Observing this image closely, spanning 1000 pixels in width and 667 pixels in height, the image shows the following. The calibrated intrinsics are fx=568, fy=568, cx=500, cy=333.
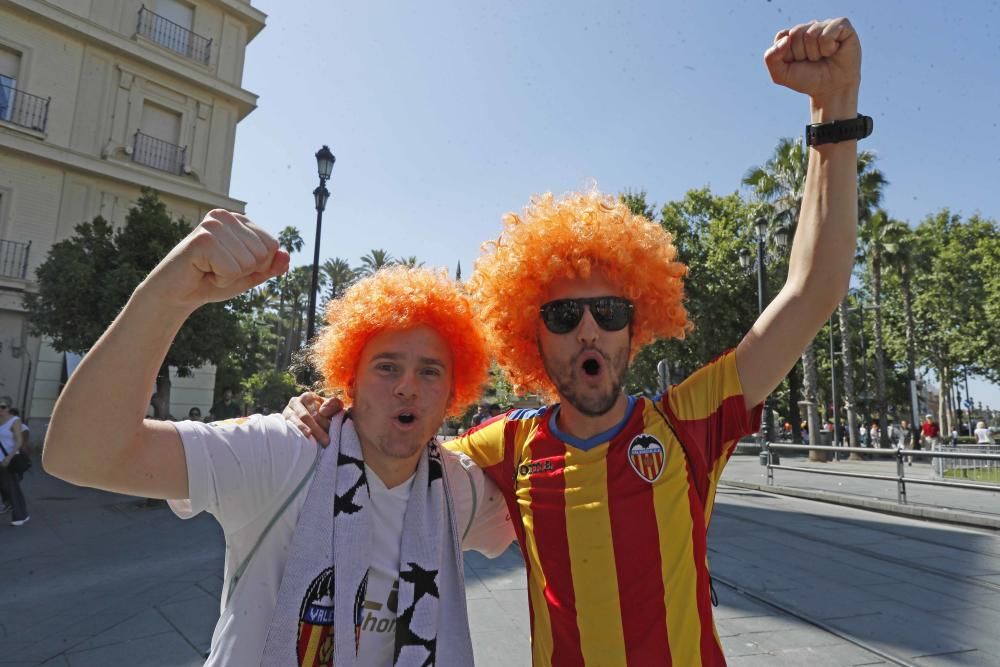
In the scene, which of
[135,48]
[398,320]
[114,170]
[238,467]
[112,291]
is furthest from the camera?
[135,48]

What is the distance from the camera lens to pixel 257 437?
1.79 meters

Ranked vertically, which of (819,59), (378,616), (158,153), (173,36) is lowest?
(378,616)

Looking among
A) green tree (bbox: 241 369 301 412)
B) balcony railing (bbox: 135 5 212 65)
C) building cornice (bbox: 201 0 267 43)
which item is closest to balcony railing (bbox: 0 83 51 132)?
balcony railing (bbox: 135 5 212 65)

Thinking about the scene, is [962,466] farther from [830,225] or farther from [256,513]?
[256,513]

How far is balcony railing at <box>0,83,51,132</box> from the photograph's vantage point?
51.6 ft

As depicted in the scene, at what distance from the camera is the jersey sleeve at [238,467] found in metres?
1.63

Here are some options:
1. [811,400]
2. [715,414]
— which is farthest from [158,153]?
[811,400]

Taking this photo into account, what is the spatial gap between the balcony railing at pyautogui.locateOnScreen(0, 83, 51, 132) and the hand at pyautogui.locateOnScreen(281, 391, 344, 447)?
19279mm

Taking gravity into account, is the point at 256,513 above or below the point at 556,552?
above

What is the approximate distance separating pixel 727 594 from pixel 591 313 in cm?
401

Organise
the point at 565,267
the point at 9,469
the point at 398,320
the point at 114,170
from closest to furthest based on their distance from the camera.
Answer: the point at 398,320 → the point at 565,267 → the point at 9,469 → the point at 114,170

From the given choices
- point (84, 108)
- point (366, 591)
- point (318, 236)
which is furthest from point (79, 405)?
point (84, 108)

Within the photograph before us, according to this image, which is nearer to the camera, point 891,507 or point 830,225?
point 830,225

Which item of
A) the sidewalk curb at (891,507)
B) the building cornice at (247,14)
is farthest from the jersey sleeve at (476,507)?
the building cornice at (247,14)
